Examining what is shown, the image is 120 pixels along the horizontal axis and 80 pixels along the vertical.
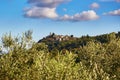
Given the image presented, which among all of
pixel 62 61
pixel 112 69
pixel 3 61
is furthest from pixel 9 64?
pixel 112 69

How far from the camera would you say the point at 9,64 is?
37.7 metres

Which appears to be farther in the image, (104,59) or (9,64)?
(104,59)

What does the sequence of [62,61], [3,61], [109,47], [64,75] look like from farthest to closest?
[109,47], [3,61], [62,61], [64,75]

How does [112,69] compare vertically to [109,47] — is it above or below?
below

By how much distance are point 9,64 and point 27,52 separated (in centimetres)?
300

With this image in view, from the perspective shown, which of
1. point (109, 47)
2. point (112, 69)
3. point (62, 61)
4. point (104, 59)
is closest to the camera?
point (62, 61)

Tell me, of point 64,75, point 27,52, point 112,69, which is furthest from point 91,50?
point 64,75

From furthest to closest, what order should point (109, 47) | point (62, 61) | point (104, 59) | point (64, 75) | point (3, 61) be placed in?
point (109, 47), point (104, 59), point (3, 61), point (62, 61), point (64, 75)

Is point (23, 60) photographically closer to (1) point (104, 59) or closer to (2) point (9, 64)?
(2) point (9, 64)

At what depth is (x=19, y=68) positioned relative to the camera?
37.9 m

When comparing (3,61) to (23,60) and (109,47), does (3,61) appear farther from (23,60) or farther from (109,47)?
(109,47)

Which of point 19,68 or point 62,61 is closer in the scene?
point 62,61

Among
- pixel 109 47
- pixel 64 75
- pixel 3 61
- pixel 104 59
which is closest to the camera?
pixel 64 75

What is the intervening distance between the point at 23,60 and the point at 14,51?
1.72 metres
